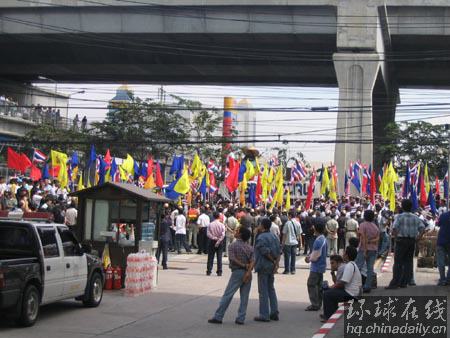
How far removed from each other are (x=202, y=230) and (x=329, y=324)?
603 inches

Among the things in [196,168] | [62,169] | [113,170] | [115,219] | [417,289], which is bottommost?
[417,289]

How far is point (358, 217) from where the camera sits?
26.5 metres

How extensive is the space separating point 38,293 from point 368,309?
5.33 metres

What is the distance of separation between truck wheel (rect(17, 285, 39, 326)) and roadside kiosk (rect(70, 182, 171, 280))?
5044mm

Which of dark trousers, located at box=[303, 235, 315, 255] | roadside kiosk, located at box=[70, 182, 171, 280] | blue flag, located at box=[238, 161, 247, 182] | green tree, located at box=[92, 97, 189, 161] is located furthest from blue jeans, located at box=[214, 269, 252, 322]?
green tree, located at box=[92, 97, 189, 161]

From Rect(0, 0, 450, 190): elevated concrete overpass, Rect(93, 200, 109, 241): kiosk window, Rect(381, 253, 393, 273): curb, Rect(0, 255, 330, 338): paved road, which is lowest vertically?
Rect(0, 255, 330, 338): paved road

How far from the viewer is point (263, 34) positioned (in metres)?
39.3

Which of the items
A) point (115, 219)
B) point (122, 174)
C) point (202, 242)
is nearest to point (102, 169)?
Answer: point (122, 174)

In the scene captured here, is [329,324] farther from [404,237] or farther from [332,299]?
[404,237]

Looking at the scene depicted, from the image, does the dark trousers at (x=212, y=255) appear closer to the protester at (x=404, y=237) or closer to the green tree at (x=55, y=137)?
the protester at (x=404, y=237)

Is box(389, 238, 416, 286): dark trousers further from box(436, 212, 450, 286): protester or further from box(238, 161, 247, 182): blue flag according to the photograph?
box(238, 161, 247, 182): blue flag

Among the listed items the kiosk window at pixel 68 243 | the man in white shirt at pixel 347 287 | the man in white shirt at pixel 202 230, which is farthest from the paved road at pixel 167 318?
the man in white shirt at pixel 202 230

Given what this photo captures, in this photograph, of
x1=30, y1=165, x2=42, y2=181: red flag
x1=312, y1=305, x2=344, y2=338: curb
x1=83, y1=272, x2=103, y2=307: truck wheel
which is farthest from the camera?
x1=30, y1=165, x2=42, y2=181: red flag

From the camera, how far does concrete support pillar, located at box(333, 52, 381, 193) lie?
1572 inches
